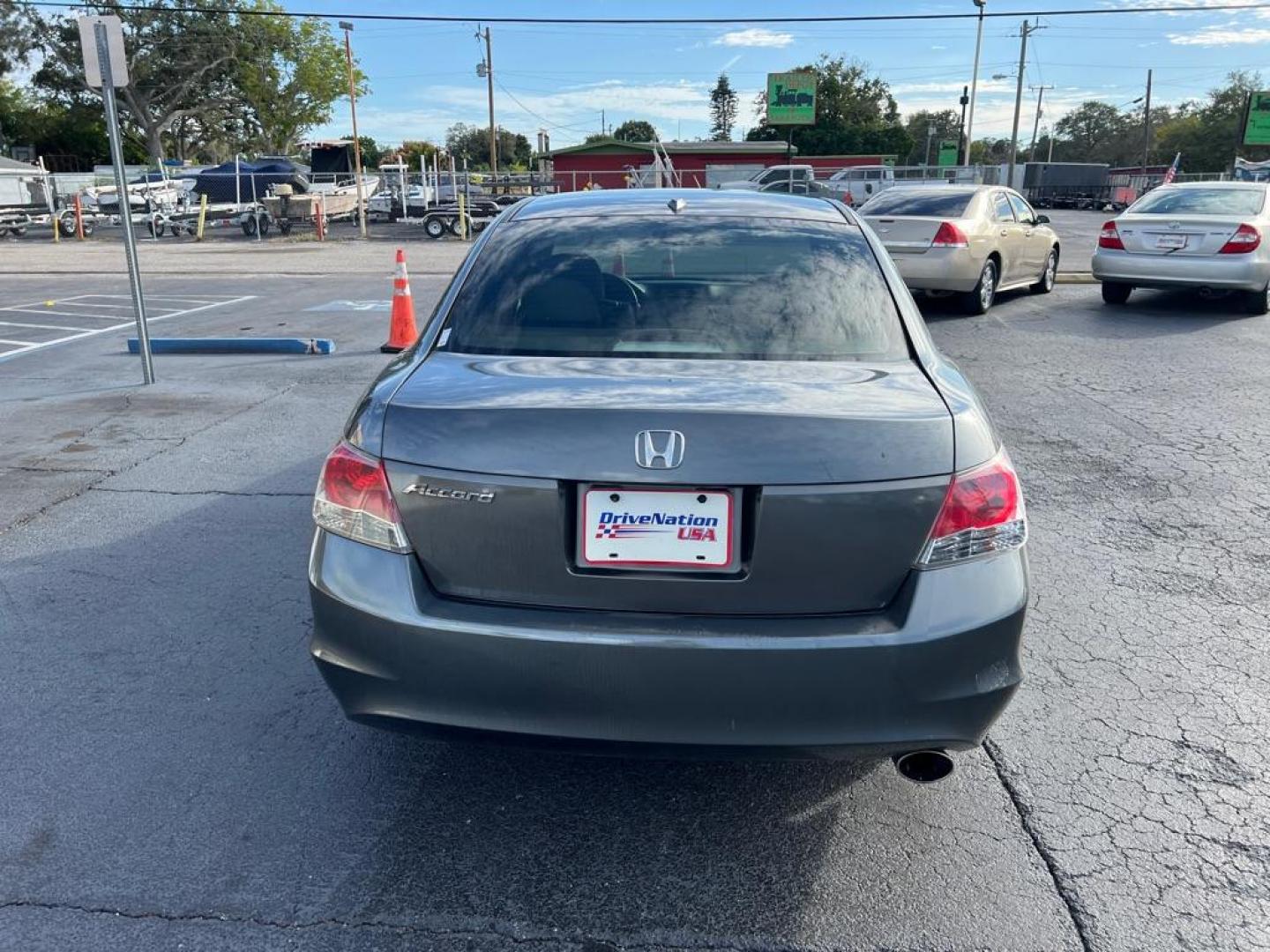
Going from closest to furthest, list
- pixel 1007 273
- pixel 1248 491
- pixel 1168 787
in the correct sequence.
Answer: pixel 1168 787, pixel 1248 491, pixel 1007 273

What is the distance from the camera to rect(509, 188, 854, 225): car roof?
11.4 feet

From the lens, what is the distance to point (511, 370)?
2.62 meters

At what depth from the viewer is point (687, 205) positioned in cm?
354

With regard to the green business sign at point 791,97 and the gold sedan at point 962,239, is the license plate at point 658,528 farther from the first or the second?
the green business sign at point 791,97

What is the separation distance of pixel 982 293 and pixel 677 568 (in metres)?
10.5

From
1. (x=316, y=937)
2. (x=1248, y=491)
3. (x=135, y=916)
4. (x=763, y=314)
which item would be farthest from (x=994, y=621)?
(x=1248, y=491)

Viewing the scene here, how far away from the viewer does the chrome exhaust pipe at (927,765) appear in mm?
2449

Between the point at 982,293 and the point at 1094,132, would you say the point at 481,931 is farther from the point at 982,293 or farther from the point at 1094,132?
the point at 1094,132

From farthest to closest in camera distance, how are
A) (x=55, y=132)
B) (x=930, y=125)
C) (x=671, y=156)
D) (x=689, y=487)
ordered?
(x=930, y=125), (x=55, y=132), (x=671, y=156), (x=689, y=487)

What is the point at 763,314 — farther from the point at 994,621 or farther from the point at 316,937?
the point at 316,937

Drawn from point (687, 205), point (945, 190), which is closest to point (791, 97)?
point (945, 190)

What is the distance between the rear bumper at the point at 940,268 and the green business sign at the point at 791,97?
51.6m

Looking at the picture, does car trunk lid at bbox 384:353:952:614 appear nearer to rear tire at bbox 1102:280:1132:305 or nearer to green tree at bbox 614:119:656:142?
rear tire at bbox 1102:280:1132:305

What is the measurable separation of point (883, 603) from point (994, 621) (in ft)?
0.85
